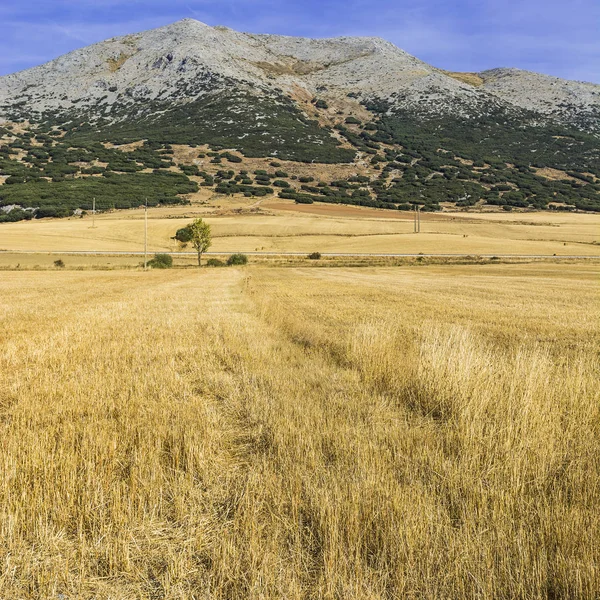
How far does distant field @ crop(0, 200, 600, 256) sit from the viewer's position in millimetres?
82188

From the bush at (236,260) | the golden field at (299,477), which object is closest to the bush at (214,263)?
the bush at (236,260)

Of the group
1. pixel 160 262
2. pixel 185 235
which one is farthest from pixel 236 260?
pixel 185 235

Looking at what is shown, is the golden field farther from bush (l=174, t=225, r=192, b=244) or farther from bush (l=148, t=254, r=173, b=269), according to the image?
bush (l=174, t=225, r=192, b=244)

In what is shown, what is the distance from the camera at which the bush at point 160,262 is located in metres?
65.9

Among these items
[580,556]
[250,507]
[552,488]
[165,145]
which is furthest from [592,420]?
[165,145]

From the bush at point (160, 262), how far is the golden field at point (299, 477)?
195 feet

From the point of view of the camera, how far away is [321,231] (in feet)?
321

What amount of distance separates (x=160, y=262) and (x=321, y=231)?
42.2 meters

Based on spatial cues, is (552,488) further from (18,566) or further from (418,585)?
(18,566)

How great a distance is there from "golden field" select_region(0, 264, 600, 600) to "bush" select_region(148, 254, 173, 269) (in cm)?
5946

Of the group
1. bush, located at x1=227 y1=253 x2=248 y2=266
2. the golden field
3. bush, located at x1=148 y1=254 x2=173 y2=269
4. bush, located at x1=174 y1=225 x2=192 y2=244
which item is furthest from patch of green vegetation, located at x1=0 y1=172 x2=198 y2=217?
the golden field

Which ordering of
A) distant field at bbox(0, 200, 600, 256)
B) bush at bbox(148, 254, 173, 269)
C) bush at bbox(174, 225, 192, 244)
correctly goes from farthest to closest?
distant field at bbox(0, 200, 600, 256)
bush at bbox(174, 225, 192, 244)
bush at bbox(148, 254, 173, 269)

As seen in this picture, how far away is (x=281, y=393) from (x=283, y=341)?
4.84 m

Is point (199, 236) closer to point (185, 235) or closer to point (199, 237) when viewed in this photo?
point (199, 237)
